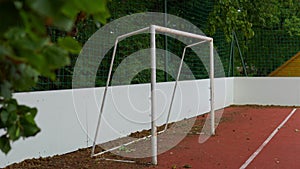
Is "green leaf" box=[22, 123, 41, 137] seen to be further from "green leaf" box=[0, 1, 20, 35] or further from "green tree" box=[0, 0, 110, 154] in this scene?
"green leaf" box=[0, 1, 20, 35]

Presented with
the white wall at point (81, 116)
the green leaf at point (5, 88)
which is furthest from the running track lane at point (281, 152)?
the green leaf at point (5, 88)

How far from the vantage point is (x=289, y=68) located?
1270 centimetres

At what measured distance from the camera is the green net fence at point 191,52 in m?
5.41

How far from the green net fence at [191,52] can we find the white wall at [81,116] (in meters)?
0.22

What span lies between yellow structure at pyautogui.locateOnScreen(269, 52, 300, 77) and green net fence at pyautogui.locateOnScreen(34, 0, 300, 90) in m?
0.13

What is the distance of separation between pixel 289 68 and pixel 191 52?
487 cm

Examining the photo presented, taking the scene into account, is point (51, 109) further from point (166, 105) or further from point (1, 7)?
point (1, 7)

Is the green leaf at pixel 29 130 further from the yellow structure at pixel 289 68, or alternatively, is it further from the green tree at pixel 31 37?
the yellow structure at pixel 289 68

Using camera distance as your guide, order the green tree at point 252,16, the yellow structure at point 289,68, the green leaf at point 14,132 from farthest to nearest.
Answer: the yellow structure at point 289,68, the green tree at point 252,16, the green leaf at point 14,132

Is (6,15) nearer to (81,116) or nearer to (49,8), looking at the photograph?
(49,8)

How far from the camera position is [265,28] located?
1310 cm

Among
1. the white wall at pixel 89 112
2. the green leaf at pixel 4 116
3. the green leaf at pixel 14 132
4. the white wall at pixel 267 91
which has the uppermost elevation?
the green leaf at pixel 4 116

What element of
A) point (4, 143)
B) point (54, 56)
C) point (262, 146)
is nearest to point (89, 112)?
point (262, 146)

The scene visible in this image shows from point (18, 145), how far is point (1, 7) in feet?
12.8
